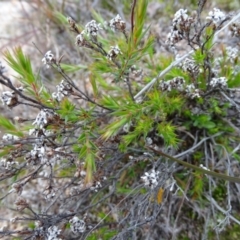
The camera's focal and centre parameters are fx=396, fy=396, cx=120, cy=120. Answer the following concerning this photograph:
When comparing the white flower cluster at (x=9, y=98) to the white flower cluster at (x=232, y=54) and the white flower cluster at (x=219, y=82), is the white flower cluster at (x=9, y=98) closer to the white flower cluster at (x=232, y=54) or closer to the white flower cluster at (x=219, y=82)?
the white flower cluster at (x=219, y=82)

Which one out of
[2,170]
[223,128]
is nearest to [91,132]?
[2,170]

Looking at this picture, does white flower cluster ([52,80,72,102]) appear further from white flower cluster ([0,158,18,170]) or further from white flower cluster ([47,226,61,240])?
white flower cluster ([47,226,61,240])

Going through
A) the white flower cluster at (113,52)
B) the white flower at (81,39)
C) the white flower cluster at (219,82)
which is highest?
the white flower at (81,39)

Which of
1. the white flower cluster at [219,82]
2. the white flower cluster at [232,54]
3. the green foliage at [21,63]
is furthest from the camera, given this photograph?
the white flower cluster at [232,54]

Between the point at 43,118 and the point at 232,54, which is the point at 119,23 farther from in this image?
the point at 232,54

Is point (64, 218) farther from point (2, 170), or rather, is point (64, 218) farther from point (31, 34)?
point (31, 34)

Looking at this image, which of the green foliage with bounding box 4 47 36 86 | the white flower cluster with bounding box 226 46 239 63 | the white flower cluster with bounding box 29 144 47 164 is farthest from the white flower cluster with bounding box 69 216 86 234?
the white flower cluster with bounding box 226 46 239 63

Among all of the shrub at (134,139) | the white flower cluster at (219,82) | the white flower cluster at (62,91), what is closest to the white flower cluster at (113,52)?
the shrub at (134,139)
